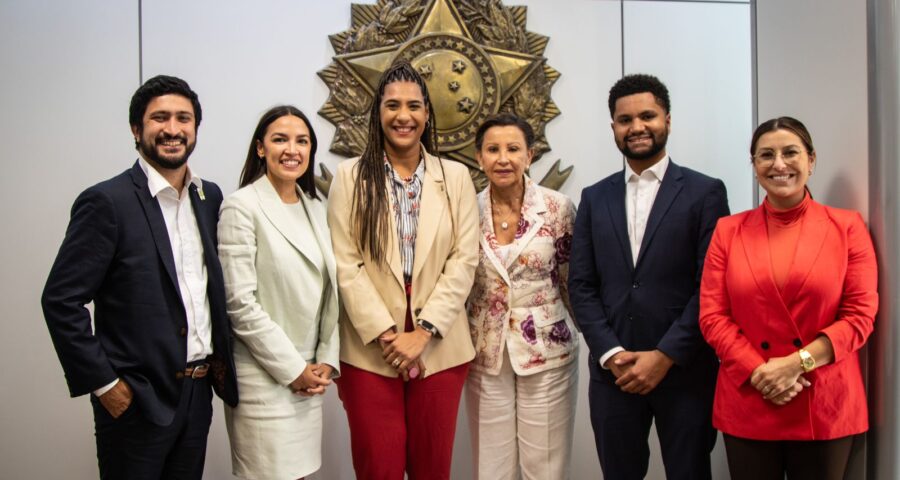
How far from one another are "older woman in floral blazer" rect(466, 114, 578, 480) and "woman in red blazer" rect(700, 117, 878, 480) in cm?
56

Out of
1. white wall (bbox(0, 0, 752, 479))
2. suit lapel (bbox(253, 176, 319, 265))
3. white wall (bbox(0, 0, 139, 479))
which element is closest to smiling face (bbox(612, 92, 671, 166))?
white wall (bbox(0, 0, 752, 479))

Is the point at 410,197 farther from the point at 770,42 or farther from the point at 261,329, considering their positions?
the point at 770,42

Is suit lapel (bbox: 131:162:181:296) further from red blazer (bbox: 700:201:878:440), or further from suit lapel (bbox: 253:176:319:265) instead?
red blazer (bbox: 700:201:878:440)

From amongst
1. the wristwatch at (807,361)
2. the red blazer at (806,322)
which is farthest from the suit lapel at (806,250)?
the wristwatch at (807,361)

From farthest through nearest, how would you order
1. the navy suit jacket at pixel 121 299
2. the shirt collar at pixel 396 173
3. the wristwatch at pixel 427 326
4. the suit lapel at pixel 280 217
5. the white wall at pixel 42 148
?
the white wall at pixel 42 148 → the shirt collar at pixel 396 173 → the wristwatch at pixel 427 326 → the suit lapel at pixel 280 217 → the navy suit jacket at pixel 121 299

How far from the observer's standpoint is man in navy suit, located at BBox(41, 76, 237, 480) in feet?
5.79

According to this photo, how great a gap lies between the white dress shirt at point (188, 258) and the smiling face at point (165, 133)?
4 cm

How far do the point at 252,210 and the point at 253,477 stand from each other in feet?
2.65

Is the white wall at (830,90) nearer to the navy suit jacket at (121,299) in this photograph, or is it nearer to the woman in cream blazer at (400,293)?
the woman in cream blazer at (400,293)

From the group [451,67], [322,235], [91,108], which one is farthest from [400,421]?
[91,108]

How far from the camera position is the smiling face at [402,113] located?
225cm

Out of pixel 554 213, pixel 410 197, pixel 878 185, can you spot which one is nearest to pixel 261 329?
pixel 410 197

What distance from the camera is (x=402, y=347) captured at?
213 cm

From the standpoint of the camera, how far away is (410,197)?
7.50 feet
